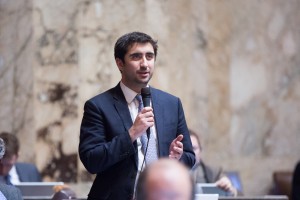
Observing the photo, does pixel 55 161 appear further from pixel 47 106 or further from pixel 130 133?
pixel 130 133

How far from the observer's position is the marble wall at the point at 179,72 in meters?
7.69

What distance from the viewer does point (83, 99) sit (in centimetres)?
773

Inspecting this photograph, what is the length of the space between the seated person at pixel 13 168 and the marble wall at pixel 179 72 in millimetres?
373

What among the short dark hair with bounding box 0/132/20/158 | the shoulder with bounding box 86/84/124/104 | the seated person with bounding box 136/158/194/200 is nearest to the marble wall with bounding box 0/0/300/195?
the short dark hair with bounding box 0/132/20/158

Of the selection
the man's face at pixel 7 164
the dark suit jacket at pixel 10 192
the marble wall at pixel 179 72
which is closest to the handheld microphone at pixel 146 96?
the dark suit jacket at pixel 10 192

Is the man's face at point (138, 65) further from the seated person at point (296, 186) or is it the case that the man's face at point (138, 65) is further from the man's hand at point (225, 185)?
the seated person at point (296, 186)

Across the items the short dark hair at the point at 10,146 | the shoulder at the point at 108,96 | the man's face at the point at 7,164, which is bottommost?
the man's face at the point at 7,164

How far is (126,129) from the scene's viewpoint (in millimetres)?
4293

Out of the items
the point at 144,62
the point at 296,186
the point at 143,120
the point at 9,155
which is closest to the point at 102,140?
the point at 143,120

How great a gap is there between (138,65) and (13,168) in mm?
3272

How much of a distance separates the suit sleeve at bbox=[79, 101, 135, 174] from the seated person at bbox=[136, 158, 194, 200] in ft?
5.95

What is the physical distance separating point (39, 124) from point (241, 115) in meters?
2.57

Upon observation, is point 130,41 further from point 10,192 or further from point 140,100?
point 10,192

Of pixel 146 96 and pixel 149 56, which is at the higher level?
pixel 149 56
